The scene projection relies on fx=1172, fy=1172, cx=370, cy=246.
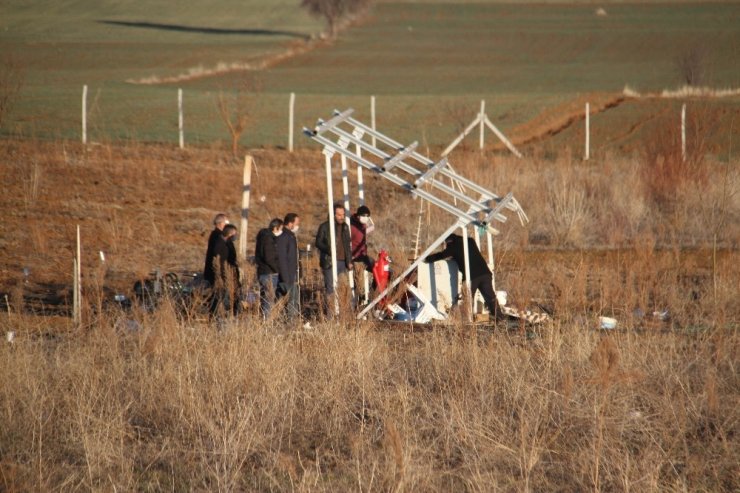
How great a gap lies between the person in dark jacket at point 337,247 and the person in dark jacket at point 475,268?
1279 millimetres

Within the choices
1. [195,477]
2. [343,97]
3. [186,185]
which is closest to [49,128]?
[186,185]

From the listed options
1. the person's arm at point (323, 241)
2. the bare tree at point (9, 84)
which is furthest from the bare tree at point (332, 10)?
the person's arm at point (323, 241)

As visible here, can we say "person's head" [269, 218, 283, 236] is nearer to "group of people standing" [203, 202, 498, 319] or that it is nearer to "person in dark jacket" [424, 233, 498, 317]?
"group of people standing" [203, 202, 498, 319]

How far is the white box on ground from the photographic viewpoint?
12.9m

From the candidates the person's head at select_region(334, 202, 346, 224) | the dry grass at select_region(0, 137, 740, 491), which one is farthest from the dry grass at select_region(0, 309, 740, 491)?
the person's head at select_region(334, 202, 346, 224)

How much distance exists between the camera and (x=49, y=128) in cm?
3341

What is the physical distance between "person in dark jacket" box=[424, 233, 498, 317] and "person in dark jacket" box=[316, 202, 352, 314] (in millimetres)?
1279

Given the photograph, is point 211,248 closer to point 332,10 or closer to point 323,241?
point 323,241

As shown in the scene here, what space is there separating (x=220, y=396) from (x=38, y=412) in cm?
131

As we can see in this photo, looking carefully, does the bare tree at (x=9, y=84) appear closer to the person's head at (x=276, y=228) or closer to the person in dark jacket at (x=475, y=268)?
the person's head at (x=276, y=228)

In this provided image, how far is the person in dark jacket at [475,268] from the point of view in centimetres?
1238

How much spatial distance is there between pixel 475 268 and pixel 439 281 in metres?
0.61

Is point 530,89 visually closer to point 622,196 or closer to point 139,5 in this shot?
point 622,196

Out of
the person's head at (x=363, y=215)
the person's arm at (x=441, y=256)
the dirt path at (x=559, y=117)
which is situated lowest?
the person's arm at (x=441, y=256)
